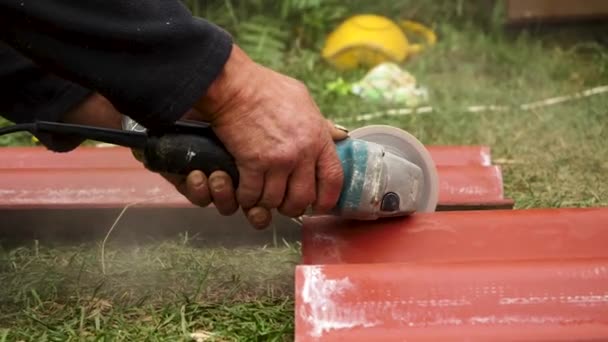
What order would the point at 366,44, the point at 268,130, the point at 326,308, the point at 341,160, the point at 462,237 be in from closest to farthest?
the point at 326,308 → the point at 268,130 → the point at 341,160 → the point at 462,237 → the point at 366,44

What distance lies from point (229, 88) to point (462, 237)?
59cm

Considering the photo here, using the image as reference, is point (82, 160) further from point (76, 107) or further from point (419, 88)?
point (419, 88)

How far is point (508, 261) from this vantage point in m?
1.73

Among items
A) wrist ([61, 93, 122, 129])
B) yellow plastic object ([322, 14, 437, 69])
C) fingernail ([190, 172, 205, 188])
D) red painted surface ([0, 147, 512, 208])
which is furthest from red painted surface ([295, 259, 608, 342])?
yellow plastic object ([322, 14, 437, 69])

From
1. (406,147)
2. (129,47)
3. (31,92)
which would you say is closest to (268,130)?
(129,47)

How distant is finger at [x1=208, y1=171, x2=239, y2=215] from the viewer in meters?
1.81

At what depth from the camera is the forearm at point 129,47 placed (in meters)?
1.62

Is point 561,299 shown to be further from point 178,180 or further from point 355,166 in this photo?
point 178,180

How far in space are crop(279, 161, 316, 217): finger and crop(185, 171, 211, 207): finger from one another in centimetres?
15

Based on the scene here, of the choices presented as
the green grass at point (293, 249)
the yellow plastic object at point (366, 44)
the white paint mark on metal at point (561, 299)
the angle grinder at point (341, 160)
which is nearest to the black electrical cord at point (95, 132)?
the angle grinder at point (341, 160)

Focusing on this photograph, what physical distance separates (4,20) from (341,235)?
0.79 metres

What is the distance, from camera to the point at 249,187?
1.81m

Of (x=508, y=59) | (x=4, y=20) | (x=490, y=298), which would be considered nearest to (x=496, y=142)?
(x=508, y=59)

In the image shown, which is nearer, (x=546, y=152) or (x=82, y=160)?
(x=82, y=160)
